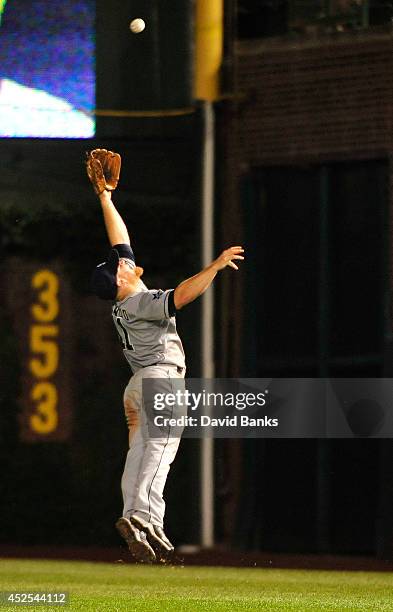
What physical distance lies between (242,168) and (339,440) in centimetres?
238

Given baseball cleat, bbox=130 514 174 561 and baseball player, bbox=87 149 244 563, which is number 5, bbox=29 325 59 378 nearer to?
baseball player, bbox=87 149 244 563

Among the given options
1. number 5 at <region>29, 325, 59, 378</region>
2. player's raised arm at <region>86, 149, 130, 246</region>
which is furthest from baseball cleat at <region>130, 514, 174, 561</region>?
number 5 at <region>29, 325, 59, 378</region>

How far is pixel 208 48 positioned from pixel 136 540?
5323 mm

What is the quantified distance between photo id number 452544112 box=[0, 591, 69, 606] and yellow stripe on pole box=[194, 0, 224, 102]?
4.38 metres

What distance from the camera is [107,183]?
26.3ft

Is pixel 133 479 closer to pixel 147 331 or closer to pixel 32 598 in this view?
pixel 147 331

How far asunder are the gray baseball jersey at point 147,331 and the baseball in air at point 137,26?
11.5 ft

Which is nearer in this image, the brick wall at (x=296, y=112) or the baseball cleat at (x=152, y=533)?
the baseball cleat at (x=152, y=533)

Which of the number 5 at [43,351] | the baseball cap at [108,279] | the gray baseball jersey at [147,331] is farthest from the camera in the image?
the number 5 at [43,351]

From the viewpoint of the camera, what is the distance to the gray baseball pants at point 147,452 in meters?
7.60

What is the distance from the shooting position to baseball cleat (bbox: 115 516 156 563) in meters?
7.62

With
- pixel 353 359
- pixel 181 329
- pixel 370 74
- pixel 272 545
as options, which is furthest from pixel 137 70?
pixel 272 545
